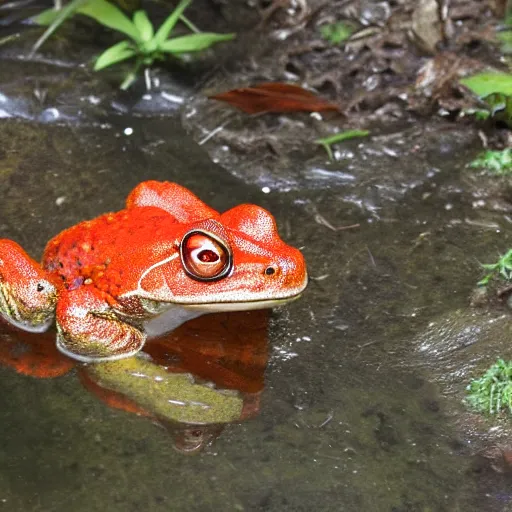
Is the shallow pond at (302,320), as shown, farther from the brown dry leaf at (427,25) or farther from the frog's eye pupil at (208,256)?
the brown dry leaf at (427,25)

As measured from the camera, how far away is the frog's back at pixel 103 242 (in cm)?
436

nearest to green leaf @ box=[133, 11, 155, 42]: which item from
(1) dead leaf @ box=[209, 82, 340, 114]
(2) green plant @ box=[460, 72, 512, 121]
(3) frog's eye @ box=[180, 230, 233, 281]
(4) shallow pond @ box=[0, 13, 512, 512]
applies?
(4) shallow pond @ box=[0, 13, 512, 512]

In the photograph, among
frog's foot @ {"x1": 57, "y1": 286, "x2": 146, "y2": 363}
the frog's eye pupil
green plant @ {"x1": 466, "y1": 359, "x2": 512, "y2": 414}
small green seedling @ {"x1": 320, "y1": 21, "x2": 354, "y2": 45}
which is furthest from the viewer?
small green seedling @ {"x1": 320, "y1": 21, "x2": 354, "y2": 45}

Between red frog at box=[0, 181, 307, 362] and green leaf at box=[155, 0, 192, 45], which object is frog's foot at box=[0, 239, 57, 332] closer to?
red frog at box=[0, 181, 307, 362]

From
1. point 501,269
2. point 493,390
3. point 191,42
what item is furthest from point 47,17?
point 493,390

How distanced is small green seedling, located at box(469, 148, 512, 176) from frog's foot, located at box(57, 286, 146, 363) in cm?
265

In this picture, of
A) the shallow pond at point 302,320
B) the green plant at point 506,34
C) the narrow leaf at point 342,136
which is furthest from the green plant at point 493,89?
the narrow leaf at point 342,136

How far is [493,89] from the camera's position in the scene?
5770mm

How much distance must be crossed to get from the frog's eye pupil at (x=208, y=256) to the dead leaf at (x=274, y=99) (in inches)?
77.9

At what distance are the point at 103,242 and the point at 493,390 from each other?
207cm

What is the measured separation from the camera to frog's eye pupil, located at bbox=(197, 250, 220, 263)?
4.12 metres

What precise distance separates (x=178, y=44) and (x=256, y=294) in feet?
9.54

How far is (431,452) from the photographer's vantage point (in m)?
3.81

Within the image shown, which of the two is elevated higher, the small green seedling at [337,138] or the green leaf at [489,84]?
the green leaf at [489,84]
